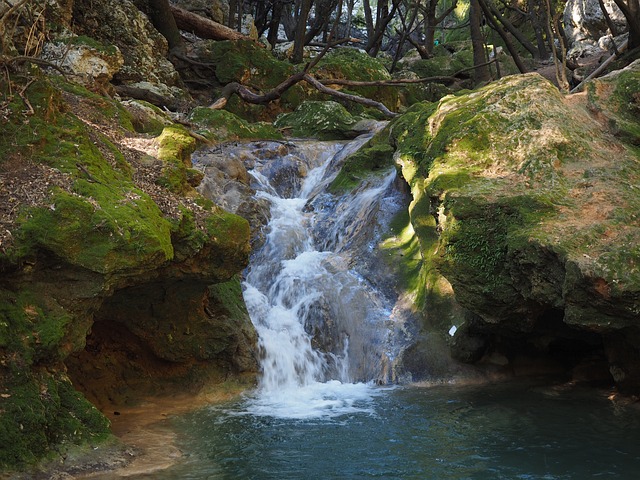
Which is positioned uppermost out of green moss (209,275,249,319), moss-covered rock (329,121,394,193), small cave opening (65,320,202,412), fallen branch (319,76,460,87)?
fallen branch (319,76,460,87)

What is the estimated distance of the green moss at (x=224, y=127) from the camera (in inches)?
629

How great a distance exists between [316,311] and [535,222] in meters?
4.13

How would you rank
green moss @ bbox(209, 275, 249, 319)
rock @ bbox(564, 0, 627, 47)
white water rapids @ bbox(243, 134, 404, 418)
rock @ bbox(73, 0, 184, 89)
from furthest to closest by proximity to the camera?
rock @ bbox(564, 0, 627, 47) < rock @ bbox(73, 0, 184, 89) < green moss @ bbox(209, 275, 249, 319) < white water rapids @ bbox(243, 134, 404, 418)

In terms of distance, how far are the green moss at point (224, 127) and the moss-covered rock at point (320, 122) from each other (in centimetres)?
97

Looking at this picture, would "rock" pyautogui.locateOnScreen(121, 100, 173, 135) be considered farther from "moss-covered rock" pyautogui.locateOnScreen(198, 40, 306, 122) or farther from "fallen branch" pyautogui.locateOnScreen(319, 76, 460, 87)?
"fallen branch" pyautogui.locateOnScreen(319, 76, 460, 87)

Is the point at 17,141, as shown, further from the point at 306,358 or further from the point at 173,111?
the point at 173,111

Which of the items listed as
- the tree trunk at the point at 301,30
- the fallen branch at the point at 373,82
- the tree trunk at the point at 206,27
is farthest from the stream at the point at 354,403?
the tree trunk at the point at 206,27

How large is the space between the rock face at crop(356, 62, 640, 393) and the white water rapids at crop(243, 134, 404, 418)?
96 centimetres

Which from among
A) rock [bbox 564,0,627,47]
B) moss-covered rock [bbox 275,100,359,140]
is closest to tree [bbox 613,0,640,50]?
moss-covered rock [bbox 275,100,359,140]

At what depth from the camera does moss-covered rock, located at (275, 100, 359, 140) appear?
1734 cm

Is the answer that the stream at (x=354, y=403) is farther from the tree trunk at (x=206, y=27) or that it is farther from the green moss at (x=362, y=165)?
the tree trunk at (x=206, y=27)

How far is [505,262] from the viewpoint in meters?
8.09

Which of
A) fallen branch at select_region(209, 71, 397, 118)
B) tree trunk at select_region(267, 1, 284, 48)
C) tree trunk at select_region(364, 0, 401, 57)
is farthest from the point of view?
tree trunk at select_region(267, 1, 284, 48)

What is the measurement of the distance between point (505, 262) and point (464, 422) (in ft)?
6.25
